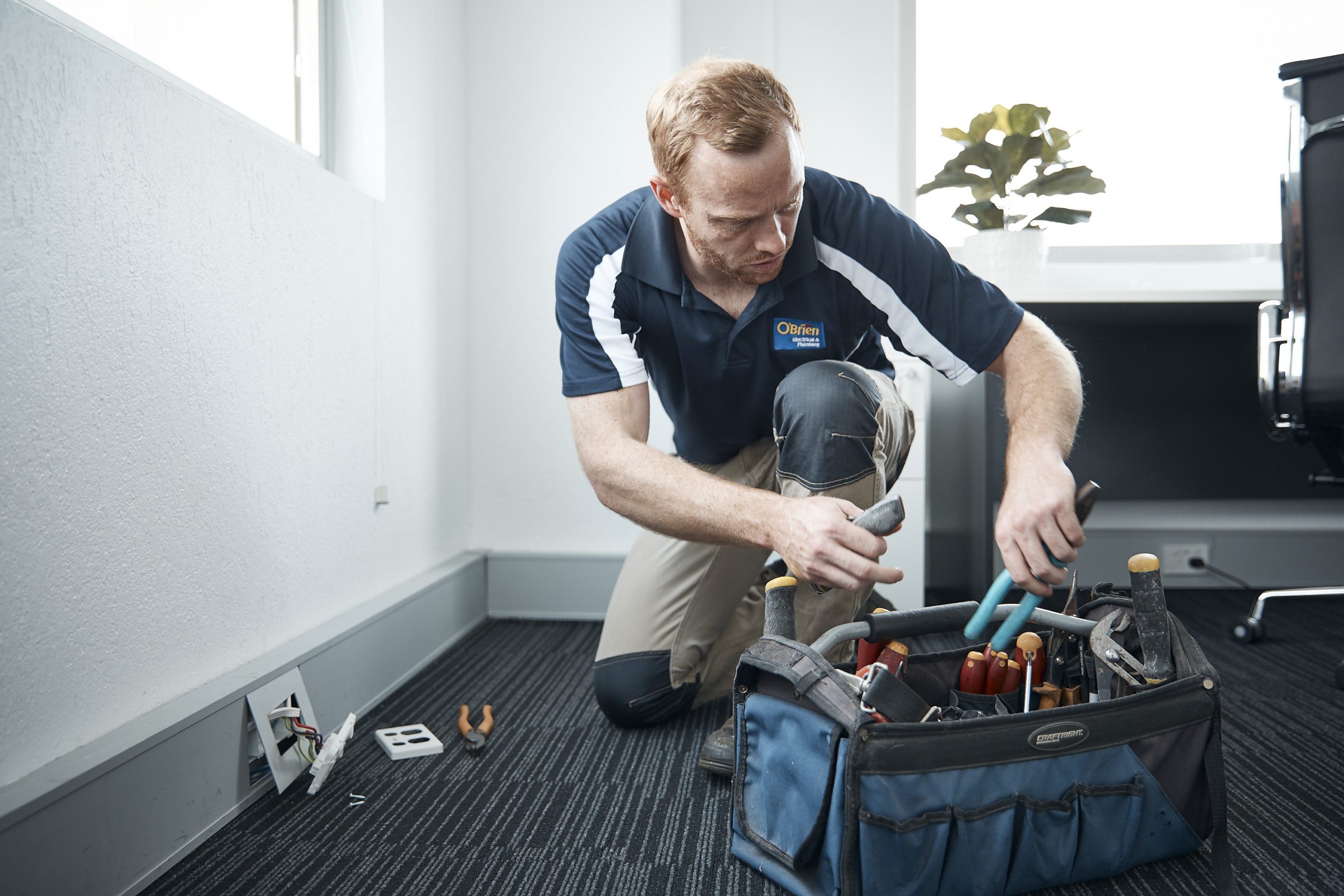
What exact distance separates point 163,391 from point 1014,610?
3.15 ft

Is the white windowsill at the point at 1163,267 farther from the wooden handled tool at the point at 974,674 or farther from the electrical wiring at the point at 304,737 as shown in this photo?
the electrical wiring at the point at 304,737

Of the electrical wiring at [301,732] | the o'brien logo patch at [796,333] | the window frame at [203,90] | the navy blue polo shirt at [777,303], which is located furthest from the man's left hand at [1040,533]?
the window frame at [203,90]

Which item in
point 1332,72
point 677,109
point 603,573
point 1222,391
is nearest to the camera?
point 677,109

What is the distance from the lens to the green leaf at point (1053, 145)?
1936mm

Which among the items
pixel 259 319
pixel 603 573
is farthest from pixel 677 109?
pixel 603 573

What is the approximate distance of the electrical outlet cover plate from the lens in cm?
123

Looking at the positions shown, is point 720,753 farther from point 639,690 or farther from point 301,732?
point 301,732

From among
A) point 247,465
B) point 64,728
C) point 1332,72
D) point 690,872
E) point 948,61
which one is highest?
point 948,61

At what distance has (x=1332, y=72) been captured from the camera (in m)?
1.31

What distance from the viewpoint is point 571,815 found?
105 cm

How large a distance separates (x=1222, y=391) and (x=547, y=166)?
1.78 m

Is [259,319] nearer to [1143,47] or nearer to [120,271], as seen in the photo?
[120,271]

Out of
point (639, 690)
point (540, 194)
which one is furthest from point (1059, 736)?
point (540, 194)

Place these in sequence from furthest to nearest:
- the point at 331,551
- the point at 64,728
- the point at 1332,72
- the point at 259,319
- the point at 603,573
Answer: the point at 603,573 → the point at 331,551 → the point at 1332,72 → the point at 259,319 → the point at 64,728
